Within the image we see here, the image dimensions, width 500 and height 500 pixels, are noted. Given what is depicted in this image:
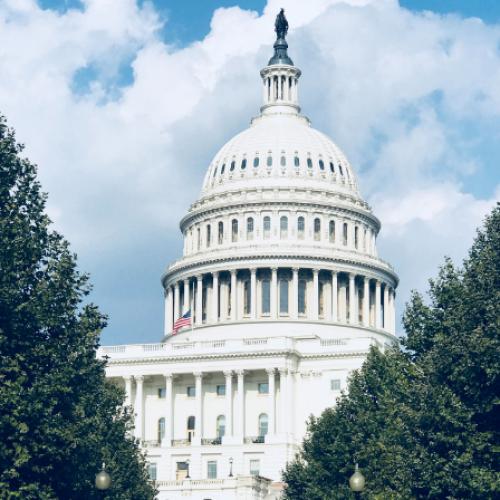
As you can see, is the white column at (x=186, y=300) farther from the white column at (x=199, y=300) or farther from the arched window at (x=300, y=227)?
the arched window at (x=300, y=227)

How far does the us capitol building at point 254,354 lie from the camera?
170 m

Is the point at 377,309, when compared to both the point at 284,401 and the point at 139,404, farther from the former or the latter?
the point at 139,404

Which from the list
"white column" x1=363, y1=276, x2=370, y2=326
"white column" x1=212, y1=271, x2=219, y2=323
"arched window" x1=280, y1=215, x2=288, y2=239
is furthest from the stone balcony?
"arched window" x1=280, y1=215, x2=288, y2=239

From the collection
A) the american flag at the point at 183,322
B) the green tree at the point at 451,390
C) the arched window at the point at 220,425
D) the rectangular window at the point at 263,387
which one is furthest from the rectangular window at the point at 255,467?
the green tree at the point at 451,390

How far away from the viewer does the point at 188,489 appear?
154 meters

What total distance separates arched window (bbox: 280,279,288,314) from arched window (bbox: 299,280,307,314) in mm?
1752

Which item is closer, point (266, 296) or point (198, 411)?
point (198, 411)

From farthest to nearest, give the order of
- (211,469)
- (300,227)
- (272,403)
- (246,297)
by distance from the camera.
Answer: (300,227), (246,297), (272,403), (211,469)

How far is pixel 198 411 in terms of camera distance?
569 feet

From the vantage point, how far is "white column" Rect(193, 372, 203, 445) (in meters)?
172

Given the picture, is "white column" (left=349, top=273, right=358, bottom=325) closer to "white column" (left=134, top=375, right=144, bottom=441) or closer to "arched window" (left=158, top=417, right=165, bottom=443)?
"arched window" (left=158, top=417, right=165, bottom=443)

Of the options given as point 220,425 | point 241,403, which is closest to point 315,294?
point 241,403

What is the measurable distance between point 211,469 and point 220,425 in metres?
6.92

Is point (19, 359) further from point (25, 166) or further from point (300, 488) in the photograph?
point (300, 488)
